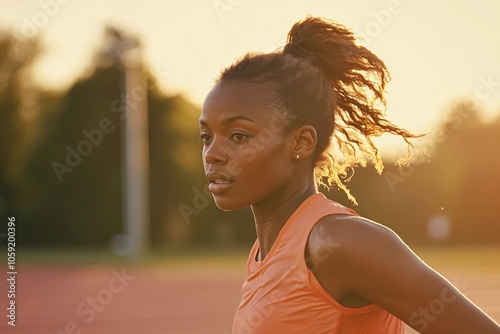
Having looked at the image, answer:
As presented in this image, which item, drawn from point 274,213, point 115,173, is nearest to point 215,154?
point 274,213

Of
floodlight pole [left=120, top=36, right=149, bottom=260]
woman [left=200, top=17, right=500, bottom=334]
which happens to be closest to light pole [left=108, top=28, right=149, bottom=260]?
floodlight pole [left=120, top=36, right=149, bottom=260]

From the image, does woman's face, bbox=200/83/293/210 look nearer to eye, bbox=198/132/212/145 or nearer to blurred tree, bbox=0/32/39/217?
eye, bbox=198/132/212/145

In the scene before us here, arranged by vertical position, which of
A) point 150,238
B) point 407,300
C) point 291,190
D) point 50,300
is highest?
point 291,190

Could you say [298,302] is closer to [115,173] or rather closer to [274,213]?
[274,213]

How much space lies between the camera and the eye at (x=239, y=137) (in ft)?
7.55

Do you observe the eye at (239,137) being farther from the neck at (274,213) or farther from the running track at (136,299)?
the running track at (136,299)

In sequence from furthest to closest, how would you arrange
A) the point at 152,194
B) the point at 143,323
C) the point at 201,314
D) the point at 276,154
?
the point at 152,194 → the point at 201,314 → the point at 143,323 → the point at 276,154

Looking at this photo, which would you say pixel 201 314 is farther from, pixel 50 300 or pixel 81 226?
pixel 81 226

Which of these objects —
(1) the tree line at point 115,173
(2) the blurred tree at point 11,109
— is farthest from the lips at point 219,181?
(2) the blurred tree at point 11,109

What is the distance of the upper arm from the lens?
6.36 ft

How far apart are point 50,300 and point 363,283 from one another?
14.5 m

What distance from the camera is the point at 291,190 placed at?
2.39m

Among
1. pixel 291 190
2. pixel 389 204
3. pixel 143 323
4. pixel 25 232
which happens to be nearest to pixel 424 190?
pixel 389 204

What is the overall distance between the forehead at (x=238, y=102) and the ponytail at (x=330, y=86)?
4 cm
